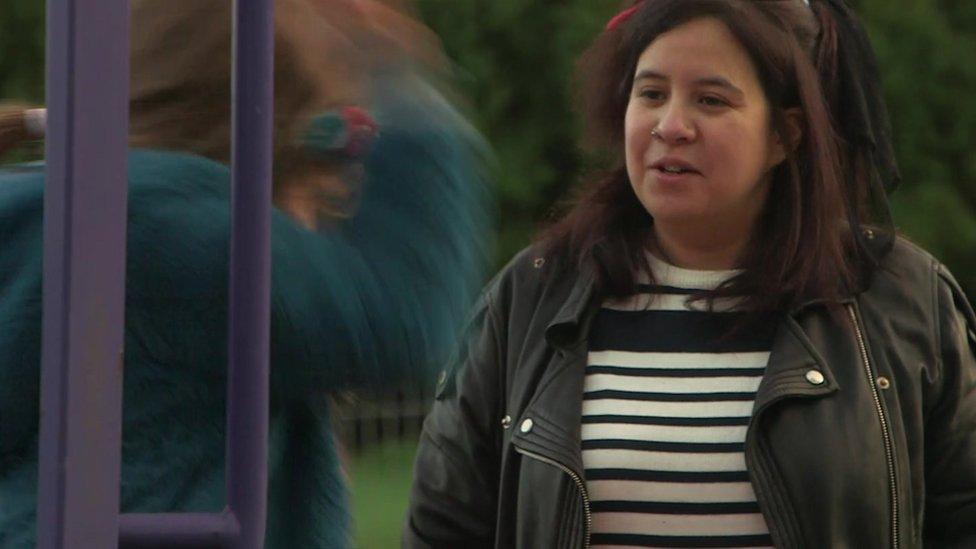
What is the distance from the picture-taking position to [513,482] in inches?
98.0

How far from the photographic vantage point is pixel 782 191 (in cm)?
260

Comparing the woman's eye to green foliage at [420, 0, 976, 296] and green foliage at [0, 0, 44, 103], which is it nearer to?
green foliage at [0, 0, 44, 103]

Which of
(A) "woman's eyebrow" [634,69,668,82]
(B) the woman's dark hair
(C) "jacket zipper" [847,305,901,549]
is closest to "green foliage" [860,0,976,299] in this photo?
(B) the woman's dark hair

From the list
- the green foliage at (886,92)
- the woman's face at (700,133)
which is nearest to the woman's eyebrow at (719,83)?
the woman's face at (700,133)

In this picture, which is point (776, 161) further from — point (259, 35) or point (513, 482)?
point (259, 35)

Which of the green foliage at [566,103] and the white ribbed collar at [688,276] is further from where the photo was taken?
the green foliage at [566,103]

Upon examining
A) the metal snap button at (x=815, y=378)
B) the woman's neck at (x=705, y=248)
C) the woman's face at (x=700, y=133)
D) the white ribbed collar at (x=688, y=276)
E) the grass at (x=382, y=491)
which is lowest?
the grass at (x=382, y=491)

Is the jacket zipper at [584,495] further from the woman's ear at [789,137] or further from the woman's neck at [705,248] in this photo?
the woman's ear at [789,137]

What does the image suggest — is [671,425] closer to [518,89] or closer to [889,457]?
[889,457]

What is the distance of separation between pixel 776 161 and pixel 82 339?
4.75ft

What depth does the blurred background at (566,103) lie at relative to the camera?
31.7 ft

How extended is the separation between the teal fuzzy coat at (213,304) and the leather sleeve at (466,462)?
29.1 inches

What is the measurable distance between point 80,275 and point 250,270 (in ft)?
0.75

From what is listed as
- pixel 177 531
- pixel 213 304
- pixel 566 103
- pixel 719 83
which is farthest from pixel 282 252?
pixel 566 103
